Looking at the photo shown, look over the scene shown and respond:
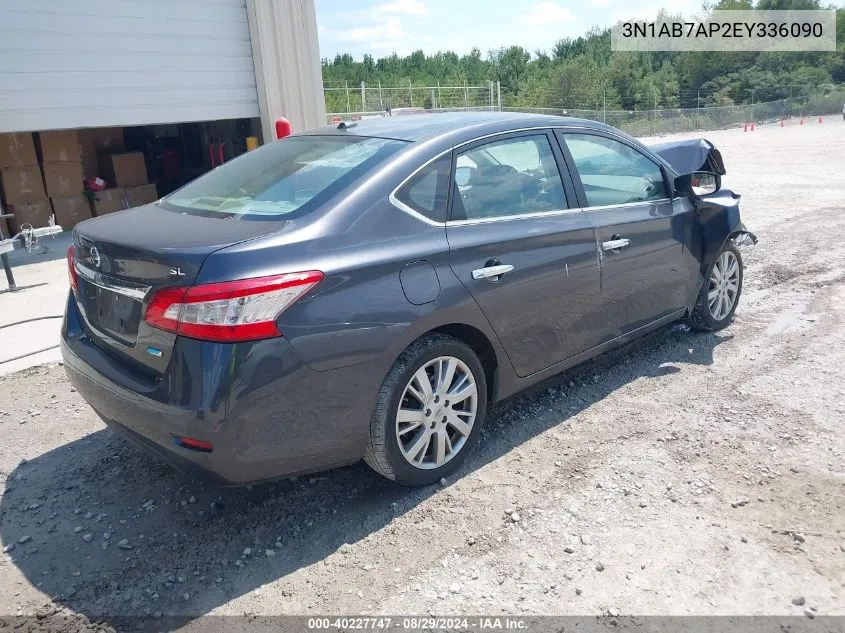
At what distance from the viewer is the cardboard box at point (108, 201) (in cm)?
1091

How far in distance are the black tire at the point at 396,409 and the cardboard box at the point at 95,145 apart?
32.5ft

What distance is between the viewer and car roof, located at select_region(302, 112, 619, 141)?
11.6ft

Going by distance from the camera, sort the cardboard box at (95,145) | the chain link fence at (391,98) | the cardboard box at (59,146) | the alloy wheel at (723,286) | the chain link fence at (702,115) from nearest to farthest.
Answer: the alloy wheel at (723,286)
the cardboard box at (59,146)
the cardboard box at (95,145)
the chain link fence at (391,98)
the chain link fence at (702,115)

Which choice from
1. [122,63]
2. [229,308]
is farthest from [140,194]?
[229,308]

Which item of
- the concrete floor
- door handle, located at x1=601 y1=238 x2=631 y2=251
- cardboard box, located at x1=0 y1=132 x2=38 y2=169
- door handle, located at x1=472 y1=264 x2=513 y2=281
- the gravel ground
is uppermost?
cardboard box, located at x1=0 y1=132 x2=38 y2=169

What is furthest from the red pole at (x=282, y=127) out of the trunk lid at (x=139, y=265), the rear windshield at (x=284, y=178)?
the trunk lid at (x=139, y=265)

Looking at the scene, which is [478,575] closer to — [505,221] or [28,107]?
[505,221]

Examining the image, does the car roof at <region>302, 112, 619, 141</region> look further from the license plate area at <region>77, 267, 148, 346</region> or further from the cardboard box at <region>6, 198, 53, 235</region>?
the cardboard box at <region>6, 198, 53, 235</region>

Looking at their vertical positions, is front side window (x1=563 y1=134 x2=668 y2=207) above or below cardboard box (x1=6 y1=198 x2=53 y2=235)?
above

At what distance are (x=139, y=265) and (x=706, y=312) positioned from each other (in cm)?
389

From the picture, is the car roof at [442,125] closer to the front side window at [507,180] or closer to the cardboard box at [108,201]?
the front side window at [507,180]

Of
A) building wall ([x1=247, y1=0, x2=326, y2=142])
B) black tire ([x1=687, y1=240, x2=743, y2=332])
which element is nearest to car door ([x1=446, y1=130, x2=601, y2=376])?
black tire ([x1=687, y1=240, x2=743, y2=332])

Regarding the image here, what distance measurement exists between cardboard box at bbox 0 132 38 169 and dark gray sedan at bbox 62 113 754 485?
25.2ft

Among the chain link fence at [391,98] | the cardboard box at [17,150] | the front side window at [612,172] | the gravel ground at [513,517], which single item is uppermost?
the chain link fence at [391,98]
